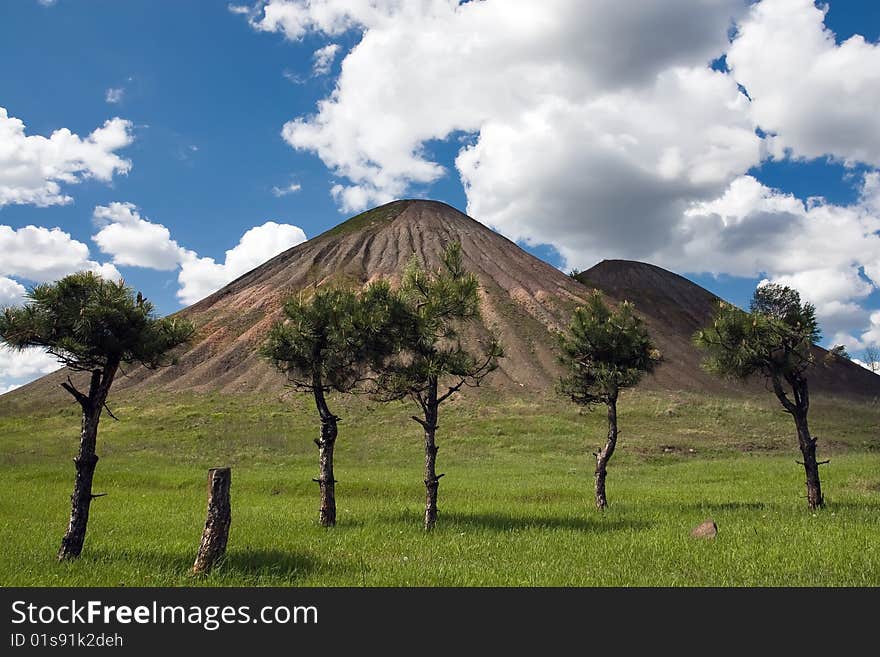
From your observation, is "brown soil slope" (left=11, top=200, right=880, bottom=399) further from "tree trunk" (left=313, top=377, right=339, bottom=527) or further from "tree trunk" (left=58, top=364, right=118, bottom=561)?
"tree trunk" (left=58, top=364, right=118, bottom=561)

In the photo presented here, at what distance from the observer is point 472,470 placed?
41.9 m

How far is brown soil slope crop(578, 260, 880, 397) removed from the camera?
347 feet

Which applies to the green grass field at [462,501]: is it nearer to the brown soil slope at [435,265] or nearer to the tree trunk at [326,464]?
the tree trunk at [326,464]

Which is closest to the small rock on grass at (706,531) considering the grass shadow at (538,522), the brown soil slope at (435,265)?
the grass shadow at (538,522)

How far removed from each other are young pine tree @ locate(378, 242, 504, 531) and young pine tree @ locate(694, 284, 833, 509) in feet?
35.0

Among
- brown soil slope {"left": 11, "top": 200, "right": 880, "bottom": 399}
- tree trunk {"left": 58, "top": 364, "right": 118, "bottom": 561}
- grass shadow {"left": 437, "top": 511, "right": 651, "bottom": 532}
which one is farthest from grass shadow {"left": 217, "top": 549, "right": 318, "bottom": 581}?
brown soil slope {"left": 11, "top": 200, "right": 880, "bottom": 399}

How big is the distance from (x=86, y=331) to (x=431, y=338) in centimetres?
1094

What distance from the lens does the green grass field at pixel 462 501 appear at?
42.2ft

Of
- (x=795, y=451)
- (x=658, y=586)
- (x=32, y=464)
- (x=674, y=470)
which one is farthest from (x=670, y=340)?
(x=658, y=586)

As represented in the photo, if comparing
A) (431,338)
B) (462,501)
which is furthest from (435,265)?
(431,338)

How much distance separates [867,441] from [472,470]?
140ft

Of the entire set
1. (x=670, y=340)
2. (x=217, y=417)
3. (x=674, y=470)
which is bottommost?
(x=674, y=470)
